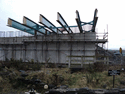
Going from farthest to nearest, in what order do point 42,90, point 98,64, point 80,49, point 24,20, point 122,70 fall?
point 80,49, point 24,20, point 98,64, point 122,70, point 42,90

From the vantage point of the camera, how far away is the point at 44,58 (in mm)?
14906

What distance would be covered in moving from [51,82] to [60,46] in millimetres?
7816

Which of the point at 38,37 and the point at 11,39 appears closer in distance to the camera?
the point at 38,37

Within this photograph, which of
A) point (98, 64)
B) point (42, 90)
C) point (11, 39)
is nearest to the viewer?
point (42, 90)

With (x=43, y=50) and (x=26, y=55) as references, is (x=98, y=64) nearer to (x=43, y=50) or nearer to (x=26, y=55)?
(x=43, y=50)

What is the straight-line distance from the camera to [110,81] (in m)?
7.04

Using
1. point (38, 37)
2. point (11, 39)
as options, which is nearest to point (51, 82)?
point (38, 37)

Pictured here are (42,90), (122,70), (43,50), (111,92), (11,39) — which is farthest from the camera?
(11,39)

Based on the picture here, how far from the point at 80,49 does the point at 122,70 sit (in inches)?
227

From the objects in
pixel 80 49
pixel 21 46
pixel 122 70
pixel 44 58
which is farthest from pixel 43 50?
pixel 122 70

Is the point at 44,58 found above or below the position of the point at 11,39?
below

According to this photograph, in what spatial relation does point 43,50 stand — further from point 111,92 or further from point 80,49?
point 111,92

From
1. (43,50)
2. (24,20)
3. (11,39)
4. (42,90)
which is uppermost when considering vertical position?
(24,20)

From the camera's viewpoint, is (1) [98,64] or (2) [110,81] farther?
(1) [98,64]
